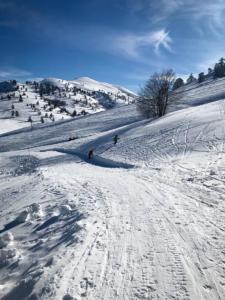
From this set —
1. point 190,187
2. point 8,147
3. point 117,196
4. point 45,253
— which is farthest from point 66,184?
point 8,147

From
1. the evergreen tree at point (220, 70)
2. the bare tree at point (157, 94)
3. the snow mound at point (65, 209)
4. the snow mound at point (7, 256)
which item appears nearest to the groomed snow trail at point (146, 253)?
the snow mound at point (65, 209)

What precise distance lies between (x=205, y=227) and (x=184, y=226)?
0.66 m

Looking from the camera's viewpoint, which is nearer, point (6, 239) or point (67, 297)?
point (67, 297)

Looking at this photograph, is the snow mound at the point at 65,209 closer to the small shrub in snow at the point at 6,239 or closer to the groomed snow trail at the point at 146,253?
the groomed snow trail at the point at 146,253

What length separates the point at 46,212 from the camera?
11.5 meters

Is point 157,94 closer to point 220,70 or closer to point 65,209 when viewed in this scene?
point 65,209

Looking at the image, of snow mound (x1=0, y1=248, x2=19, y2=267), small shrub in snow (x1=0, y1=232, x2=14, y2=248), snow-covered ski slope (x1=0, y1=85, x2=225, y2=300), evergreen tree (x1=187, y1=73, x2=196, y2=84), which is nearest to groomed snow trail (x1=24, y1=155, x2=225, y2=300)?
snow-covered ski slope (x1=0, y1=85, x2=225, y2=300)

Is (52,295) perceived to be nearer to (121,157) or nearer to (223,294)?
(223,294)

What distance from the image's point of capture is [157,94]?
166ft

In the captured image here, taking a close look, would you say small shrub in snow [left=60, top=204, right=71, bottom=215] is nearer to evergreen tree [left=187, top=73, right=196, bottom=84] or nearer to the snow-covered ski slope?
the snow-covered ski slope

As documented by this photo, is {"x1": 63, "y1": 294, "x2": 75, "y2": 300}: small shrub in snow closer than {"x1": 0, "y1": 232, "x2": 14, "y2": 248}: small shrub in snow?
Yes

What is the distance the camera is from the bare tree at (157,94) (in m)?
50.0

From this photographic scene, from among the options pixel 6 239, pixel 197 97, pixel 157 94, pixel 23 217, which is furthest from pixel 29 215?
pixel 197 97

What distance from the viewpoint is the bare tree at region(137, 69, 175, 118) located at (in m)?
50.0
